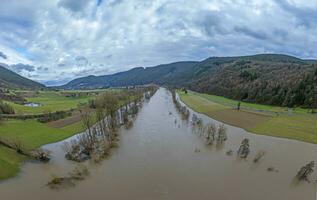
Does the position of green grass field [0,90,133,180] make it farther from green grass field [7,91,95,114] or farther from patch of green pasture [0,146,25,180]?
green grass field [7,91,95,114]

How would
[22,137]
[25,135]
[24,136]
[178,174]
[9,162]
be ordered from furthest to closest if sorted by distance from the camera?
[25,135] → [24,136] → [22,137] → [9,162] → [178,174]

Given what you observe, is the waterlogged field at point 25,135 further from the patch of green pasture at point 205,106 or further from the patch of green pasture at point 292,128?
the patch of green pasture at point 205,106

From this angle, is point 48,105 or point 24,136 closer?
point 24,136

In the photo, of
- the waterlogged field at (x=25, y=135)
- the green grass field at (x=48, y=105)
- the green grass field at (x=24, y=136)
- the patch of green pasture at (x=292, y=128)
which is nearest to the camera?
the green grass field at (x=24, y=136)

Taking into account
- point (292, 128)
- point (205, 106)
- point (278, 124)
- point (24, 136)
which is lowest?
point (24, 136)

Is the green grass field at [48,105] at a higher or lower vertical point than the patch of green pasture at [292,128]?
higher

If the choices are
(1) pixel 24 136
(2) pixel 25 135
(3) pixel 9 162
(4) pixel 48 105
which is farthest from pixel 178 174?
(4) pixel 48 105

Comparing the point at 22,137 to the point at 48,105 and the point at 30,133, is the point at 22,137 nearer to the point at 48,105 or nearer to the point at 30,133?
the point at 30,133

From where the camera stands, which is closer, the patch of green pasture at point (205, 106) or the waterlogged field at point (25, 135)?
the waterlogged field at point (25, 135)

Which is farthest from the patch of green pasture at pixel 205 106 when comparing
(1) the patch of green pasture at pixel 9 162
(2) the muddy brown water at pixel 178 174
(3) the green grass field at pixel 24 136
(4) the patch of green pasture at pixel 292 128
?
(1) the patch of green pasture at pixel 9 162

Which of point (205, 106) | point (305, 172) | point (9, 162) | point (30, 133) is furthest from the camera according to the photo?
point (205, 106)

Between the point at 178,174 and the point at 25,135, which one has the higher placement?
the point at 25,135
